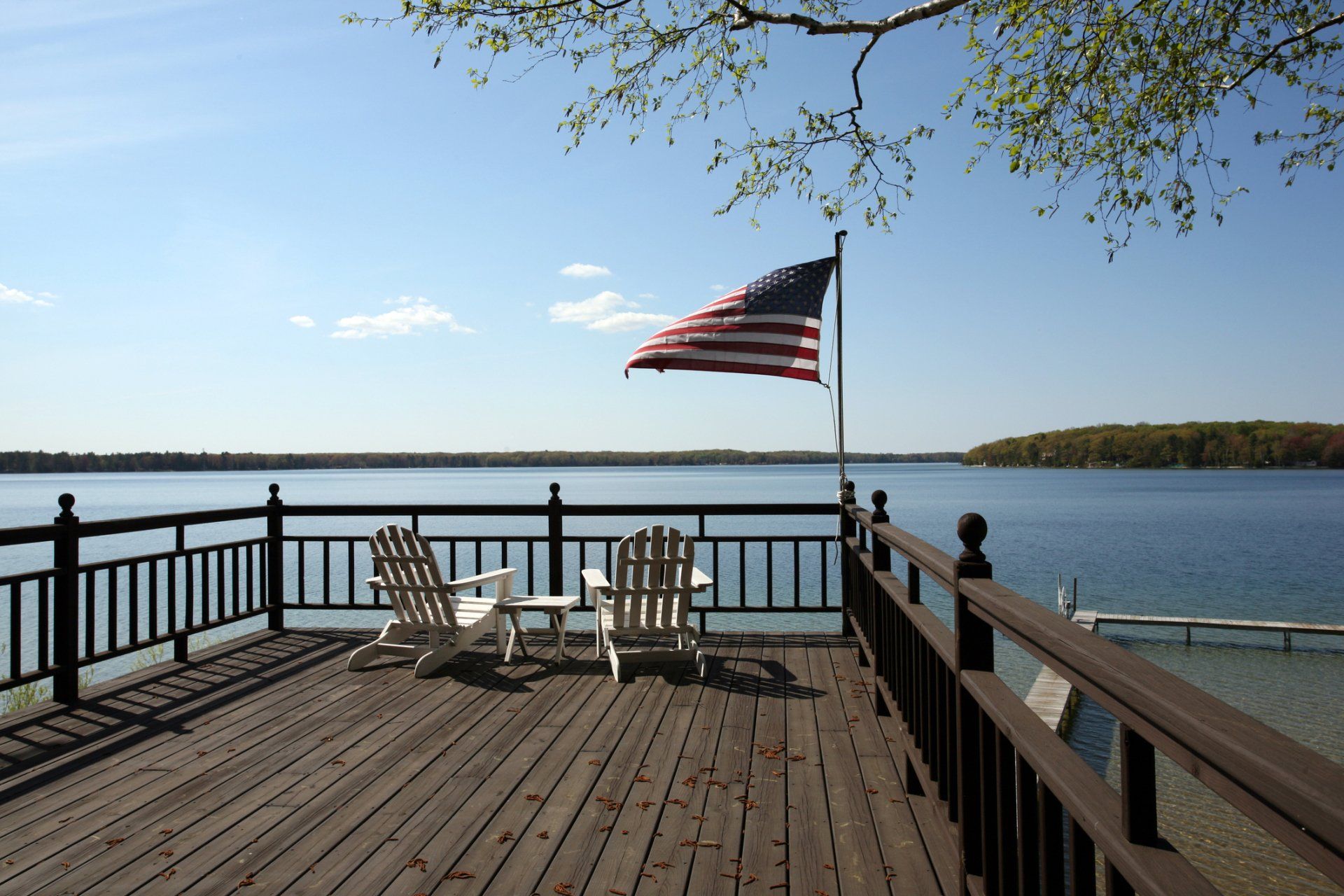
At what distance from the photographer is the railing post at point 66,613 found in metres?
4.38

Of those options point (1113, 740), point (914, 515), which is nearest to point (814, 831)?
point (1113, 740)

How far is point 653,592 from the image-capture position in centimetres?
502

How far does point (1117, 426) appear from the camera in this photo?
310ft

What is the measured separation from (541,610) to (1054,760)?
13.7 feet

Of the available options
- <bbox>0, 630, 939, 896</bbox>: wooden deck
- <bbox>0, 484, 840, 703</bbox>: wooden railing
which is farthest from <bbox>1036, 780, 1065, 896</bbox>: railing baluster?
<bbox>0, 484, 840, 703</bbox>: wooden railing

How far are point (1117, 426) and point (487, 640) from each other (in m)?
105

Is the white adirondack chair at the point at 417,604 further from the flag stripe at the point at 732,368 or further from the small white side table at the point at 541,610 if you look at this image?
the flag stripe at the point at 732,368

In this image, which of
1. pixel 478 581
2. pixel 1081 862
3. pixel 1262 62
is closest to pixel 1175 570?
pixel 1262 62

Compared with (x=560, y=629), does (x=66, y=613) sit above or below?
above

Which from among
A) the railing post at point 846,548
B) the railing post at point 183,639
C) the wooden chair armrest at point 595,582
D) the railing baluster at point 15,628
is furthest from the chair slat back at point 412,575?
the railing post at point 846,548

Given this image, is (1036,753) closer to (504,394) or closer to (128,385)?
(504,394)

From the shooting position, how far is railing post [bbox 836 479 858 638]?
5316 millimetres

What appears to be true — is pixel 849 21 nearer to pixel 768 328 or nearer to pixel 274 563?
pixel 768 328

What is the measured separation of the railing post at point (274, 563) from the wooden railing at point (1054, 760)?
5349mm
